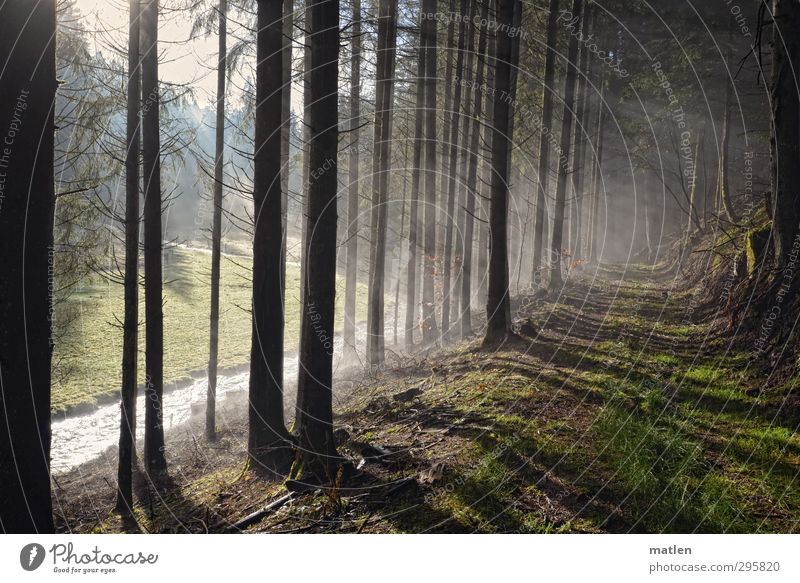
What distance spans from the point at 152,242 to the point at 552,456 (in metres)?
7.92

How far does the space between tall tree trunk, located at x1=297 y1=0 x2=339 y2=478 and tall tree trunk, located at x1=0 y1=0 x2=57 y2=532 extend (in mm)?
2656

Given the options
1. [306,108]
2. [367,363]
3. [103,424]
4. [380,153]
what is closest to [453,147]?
[380,153]

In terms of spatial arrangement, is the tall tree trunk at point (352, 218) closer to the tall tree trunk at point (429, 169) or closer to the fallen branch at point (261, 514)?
the tall tree trunk at point (429, 169)

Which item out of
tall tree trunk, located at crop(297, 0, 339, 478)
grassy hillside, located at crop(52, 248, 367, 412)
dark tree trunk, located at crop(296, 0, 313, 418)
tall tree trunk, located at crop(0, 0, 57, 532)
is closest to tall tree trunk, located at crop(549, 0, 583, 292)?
dark tree trunk, located at crop(296, 0, 313, 418)

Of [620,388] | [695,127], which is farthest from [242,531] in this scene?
[695,127]

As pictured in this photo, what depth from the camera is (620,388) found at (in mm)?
7773

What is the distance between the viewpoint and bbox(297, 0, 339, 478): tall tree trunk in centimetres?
641

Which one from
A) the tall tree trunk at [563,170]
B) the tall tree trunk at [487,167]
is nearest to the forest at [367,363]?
the tall tree trunk at [487,167]

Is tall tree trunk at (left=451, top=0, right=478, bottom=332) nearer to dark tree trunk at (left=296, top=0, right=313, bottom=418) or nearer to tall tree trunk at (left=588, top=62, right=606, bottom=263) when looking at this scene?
dark tree trunk at (left=296, top=0, right=313, bottom=418)

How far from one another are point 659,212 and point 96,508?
41.5 meters

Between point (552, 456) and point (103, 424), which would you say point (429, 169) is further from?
point (103, 424)

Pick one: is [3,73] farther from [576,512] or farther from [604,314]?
[604,314]

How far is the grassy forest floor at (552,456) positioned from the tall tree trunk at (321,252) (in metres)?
0.58
